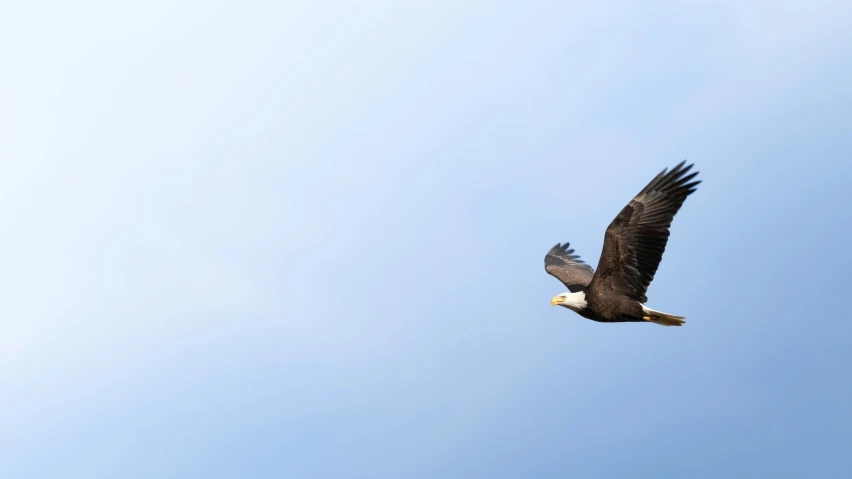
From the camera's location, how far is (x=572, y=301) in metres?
20.0

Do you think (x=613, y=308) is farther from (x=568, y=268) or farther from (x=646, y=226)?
(x=568, y=268)

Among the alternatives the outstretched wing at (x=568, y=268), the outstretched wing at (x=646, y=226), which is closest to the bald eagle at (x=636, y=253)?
the outstretched wing at (x=646, y=226)

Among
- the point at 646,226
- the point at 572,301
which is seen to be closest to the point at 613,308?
the point at 572,301

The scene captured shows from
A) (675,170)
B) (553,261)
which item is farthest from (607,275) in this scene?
(553,261)

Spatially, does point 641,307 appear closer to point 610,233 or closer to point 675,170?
point 610,233

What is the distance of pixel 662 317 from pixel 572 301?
1.93 metres

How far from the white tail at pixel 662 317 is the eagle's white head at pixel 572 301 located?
1.30 meters

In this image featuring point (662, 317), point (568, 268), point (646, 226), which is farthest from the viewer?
point (568, 268)

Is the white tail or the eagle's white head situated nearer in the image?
the white tail

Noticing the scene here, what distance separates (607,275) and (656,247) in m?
1.19

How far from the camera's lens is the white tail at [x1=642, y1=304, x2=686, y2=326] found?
19.5 metres

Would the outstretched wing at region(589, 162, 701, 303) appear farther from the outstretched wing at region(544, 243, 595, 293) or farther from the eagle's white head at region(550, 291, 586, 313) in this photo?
the outstretched wing at region(544, 243, 595, 293)

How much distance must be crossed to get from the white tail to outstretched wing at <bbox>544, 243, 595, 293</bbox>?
257 cm

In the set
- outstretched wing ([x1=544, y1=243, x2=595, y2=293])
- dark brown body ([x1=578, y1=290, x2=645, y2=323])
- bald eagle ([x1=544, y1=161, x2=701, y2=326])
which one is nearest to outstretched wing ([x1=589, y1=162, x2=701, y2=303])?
bald eagle ([x1=544, y1=161, x2=701, y2=326])
